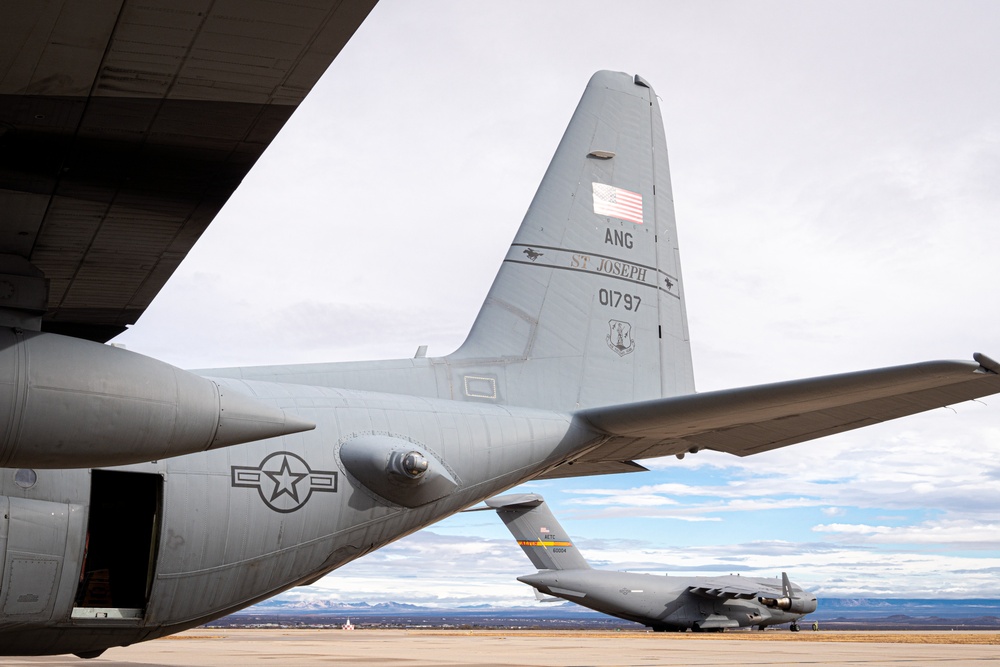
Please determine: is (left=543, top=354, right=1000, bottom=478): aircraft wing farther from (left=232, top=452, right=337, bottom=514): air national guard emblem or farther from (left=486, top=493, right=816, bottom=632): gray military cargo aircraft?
(left=486, top=493, right=816, bottom=632): gray military cargo aircraft

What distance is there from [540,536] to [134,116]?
3642 cm

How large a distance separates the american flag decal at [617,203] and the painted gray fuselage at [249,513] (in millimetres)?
3223

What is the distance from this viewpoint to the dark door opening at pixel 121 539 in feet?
26.4

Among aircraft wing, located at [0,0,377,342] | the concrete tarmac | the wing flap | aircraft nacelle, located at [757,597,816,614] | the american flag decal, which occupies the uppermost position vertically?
the american flag decal

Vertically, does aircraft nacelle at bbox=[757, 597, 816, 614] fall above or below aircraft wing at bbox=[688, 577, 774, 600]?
below

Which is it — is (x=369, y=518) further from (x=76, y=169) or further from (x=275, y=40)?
(x=275, y=40)

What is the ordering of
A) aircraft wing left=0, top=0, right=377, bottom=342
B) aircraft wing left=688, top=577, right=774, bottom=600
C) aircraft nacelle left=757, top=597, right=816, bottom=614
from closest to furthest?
aircraft wing left=0, top=0, right=377, bottom=342 < aircraft wing left=688, top=577, right=774, bottom=600 < aircraft nacelle left=757, top=597, right=816, bottom=614

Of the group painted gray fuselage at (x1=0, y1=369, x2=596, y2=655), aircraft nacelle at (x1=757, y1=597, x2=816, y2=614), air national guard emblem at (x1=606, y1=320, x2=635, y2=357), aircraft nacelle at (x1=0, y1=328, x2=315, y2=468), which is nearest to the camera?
aircraft nacelle at (x1=0, y1=328, x2=315, y2=468)

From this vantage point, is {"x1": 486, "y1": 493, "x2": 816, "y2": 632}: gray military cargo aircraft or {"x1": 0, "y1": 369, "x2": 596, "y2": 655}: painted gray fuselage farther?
{"x1": 486, "y1": 493, "x2": 816, "y2": 632}: gray military cargo aircraft

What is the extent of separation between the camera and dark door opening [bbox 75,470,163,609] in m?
8.04

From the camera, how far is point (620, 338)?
11.7 meters

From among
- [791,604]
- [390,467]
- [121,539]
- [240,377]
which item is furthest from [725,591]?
[121,539]

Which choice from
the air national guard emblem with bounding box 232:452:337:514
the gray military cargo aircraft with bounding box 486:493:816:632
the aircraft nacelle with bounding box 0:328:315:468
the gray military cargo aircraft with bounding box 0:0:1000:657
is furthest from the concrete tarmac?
the gray military cargo aircraft with bounding box 486:493:816:632

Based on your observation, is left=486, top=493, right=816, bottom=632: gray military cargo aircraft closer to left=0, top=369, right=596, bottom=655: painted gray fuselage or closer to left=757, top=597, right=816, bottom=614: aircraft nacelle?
left=757, top=597, right=816, bottom=614: aircraft nacelle
